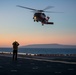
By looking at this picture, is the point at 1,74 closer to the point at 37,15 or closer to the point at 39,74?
the point at 39,74

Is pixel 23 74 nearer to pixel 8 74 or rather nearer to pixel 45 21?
pixel 8 74

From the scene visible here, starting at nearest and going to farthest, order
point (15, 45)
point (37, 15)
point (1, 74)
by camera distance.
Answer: point (1, 74), point (15, 45), point (37, 15)

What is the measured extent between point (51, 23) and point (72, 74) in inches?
1730

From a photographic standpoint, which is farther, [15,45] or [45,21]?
[45,21]

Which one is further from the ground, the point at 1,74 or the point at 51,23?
the point at 51,23

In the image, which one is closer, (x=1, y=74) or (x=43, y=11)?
(x=1, y=74)

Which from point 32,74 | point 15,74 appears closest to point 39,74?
point 32,74

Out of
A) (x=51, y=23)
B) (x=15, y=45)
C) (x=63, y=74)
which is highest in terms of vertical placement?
(x=51, y=23)

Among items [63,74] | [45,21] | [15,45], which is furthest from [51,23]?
[63,74]

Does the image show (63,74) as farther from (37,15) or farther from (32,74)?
(37,15)

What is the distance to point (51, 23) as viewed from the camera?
2354 inches

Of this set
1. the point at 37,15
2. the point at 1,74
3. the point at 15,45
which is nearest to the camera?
the point at 1,74

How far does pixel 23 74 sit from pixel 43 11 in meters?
44.7

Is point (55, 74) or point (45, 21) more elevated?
point (45, 21)
